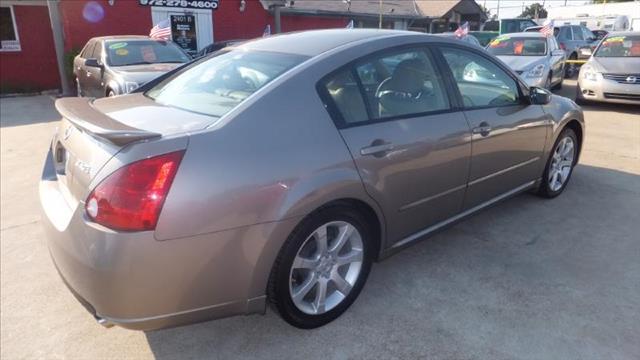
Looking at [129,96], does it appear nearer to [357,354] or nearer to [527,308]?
[357,354]

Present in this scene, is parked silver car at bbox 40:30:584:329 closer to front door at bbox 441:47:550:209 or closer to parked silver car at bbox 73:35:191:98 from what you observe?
front door at bbox 441:47:550:209

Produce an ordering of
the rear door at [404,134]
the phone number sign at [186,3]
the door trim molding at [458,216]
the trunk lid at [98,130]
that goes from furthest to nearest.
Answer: the phone number sign at [186,3] < the door trim molding at [458,216] < the rear door at [404,134] < the trunk lid at [98,130]

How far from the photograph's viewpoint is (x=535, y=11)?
210ft

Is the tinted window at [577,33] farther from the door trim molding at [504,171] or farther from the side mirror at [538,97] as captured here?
the door trim molding at [504,171]

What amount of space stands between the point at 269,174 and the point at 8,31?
15.2 m

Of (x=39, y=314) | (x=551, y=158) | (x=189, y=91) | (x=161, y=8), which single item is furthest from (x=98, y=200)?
(x=161, y=8)

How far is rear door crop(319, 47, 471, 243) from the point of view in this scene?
262 cm

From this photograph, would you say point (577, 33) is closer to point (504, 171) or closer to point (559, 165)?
point (559, 165)

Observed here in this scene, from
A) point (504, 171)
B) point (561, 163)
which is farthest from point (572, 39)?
point (504, 171)

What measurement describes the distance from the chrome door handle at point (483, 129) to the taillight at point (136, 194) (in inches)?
85.2

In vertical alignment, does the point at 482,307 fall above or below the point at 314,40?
below

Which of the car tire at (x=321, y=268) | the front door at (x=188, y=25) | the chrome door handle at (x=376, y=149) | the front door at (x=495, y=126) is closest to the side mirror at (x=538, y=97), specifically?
the front door at (x=495, y=126)

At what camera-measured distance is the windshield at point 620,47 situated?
32.1ft

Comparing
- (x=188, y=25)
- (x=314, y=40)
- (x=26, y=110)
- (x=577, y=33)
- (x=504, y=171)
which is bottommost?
(x=26, y=110)
